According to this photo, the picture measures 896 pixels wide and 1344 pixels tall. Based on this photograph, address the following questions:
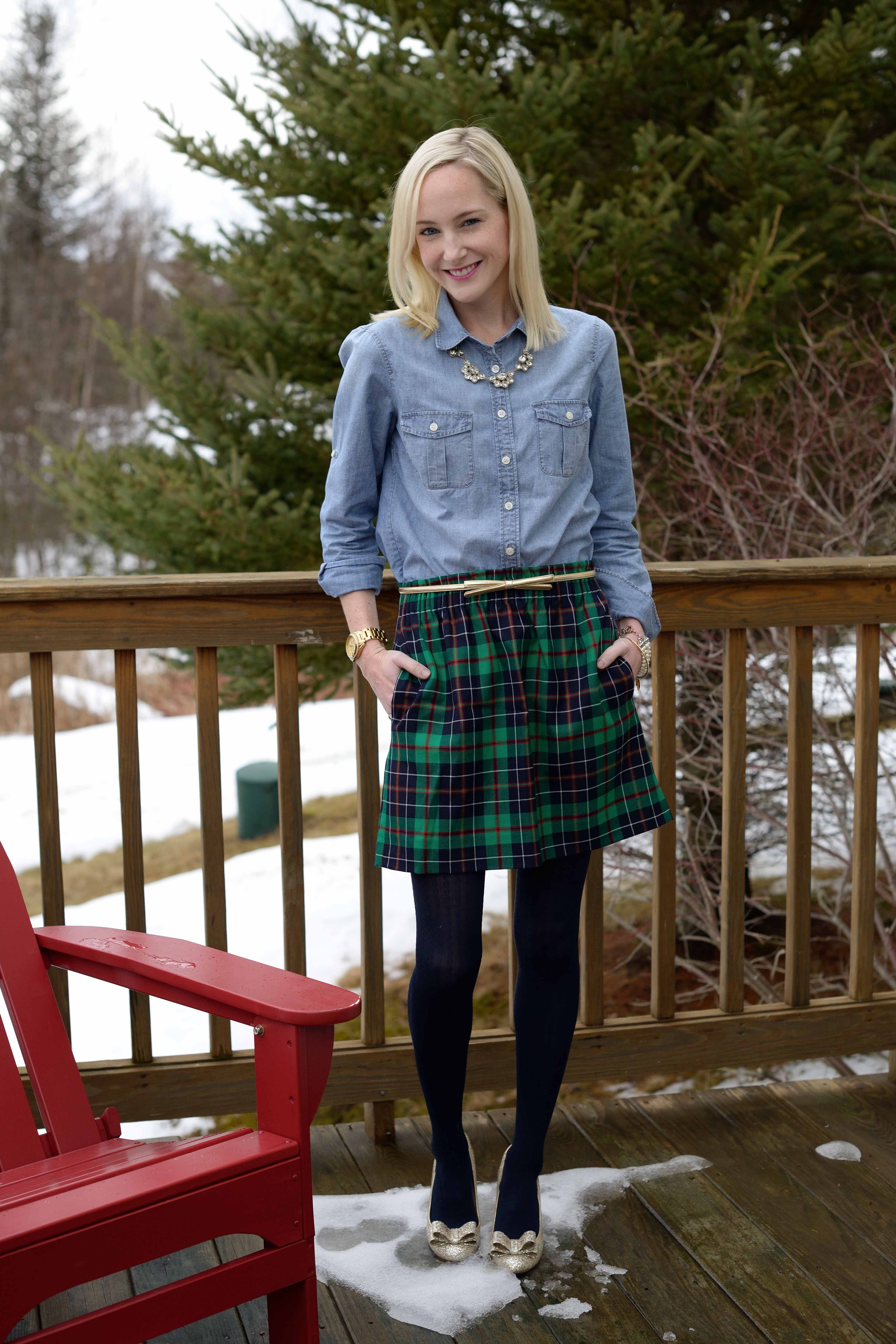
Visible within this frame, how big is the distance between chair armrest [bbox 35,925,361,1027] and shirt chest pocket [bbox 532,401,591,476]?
31.1 inches

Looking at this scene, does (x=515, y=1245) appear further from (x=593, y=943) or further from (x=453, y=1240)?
(x=593, y=943)

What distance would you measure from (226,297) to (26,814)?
25.3 ft

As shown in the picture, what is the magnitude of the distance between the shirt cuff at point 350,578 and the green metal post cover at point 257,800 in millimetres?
4862

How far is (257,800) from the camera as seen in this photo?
21.5 feet

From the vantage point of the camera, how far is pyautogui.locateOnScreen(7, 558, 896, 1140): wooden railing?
2016mm

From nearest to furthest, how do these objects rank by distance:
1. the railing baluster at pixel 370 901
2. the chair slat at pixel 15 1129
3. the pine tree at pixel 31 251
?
the chair slat at pixel 15 1129 → the railing baluster at pixel 370 901 → the pine tree at pixel 31 251

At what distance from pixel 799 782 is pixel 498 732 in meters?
0.91

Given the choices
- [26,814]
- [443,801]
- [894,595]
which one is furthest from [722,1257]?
[26,814]

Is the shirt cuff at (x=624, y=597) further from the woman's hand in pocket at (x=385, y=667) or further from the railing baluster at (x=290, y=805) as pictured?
the railing baluster at (x=290, y=805)

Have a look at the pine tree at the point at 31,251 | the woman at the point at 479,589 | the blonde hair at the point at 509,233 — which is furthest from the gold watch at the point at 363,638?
the pine tree at the point at 31,251

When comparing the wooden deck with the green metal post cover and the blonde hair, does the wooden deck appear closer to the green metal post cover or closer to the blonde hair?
the blonde hair

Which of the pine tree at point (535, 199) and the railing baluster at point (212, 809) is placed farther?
the pine tree at point (535, 199)

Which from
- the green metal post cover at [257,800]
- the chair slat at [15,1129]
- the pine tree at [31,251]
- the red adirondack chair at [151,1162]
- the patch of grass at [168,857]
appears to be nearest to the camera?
the red adirondack chair at [151,1162]

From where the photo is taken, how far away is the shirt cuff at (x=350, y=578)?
1729mm
